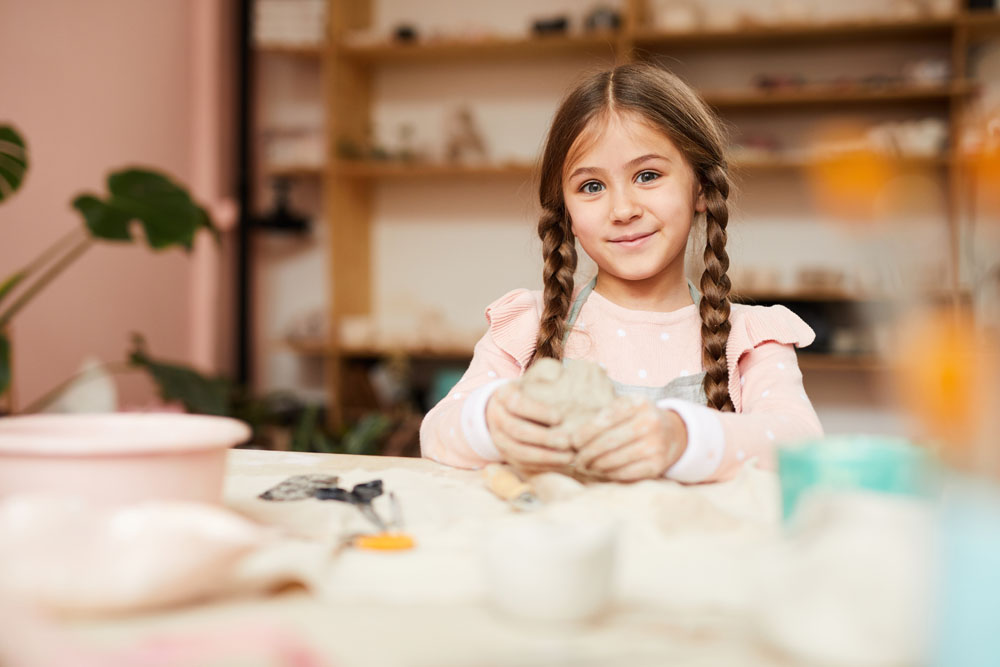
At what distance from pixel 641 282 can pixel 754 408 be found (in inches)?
10.2

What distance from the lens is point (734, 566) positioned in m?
0.51

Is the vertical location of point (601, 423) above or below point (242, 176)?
below

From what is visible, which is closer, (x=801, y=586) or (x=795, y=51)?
(x=801, y=586)

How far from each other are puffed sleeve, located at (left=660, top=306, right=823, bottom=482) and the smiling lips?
0.17m

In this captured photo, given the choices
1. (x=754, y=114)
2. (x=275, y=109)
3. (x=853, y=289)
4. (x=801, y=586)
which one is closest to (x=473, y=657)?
(x=801, y=586)

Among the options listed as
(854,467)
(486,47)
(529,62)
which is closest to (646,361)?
(854,467)

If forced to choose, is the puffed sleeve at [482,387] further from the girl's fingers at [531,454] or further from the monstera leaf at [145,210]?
the monstera leaf at [145,210]

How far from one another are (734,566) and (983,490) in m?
0.20

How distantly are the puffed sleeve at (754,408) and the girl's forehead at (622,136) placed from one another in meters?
0.26

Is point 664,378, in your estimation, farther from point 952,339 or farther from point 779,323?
point 952,339

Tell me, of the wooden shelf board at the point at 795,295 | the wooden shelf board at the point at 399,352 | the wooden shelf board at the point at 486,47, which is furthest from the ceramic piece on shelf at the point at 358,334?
the wooden shelf board at the point at 795,295

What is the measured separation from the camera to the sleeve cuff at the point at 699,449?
78 cm

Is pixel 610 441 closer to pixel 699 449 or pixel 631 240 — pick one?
pixel 699 449

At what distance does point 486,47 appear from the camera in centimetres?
322
